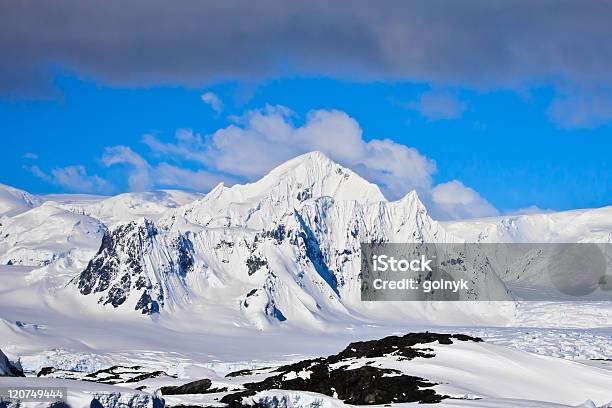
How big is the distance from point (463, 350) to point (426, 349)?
539 cm

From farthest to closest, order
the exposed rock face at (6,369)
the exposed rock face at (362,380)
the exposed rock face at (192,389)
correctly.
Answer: the exposed rock face at (192,389)
the exposed rock face at (362,380)
the exposed rock face at (6,369)

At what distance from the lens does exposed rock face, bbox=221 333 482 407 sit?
326 feet

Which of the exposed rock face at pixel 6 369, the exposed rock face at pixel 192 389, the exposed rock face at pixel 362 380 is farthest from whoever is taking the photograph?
the exposed rock face at pixel 192 389

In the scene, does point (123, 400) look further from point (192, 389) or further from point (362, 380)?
point (362, 380)

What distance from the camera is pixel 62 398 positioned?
170 feet

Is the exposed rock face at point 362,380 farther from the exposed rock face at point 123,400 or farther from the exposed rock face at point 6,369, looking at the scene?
the exposed rock face at point 123,400

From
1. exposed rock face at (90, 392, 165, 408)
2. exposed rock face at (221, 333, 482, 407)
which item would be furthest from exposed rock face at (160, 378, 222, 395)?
exposed rock face at (90, 392, 165, 408)

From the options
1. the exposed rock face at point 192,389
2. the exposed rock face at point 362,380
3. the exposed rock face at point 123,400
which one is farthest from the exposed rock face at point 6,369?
the exposed rock face at point 192,389

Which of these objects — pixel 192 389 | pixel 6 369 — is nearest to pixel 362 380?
pixel 192 389

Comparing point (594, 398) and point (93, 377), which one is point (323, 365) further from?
point (93, 377)

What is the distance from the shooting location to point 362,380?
10931 centimetres

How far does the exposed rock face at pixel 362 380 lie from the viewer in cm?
9931

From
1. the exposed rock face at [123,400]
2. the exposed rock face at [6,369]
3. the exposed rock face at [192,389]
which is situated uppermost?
the exposed rock face at [6,369]

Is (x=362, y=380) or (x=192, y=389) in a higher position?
(x=362, y=380)
